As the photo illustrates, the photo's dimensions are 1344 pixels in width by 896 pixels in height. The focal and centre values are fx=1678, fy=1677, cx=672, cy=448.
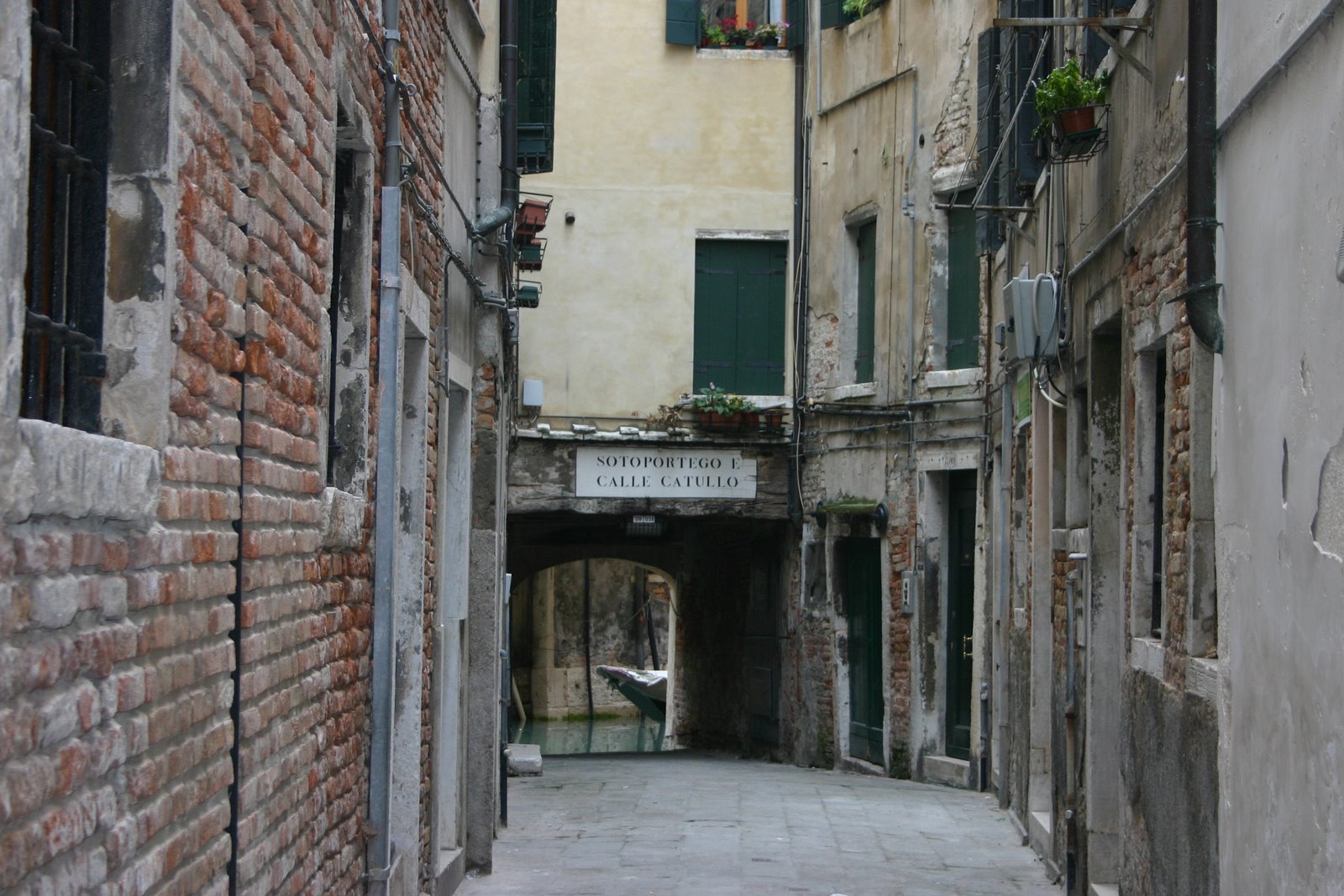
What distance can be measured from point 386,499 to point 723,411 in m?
11.5

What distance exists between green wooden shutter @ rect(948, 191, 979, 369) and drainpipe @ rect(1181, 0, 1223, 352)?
8.94m

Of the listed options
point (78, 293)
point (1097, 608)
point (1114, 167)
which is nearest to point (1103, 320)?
point (1114, 167)

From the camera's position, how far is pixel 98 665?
276cm

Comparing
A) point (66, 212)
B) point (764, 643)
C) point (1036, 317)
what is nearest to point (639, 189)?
point (764, 643)

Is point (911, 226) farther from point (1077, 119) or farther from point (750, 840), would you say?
point (1077, 119)

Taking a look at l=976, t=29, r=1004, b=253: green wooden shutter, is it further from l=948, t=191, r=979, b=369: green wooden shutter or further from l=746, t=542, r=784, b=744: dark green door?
l=746, t=542, r=784, b=744: dark green door

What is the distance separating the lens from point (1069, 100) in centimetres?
810

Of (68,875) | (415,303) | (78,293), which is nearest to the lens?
(68,875)

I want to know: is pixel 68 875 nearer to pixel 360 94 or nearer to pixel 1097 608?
pixel 360 94

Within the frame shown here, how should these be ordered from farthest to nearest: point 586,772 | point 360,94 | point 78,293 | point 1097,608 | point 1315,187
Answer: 1. point 586,772
2. point 1097,608
3. point 360,94
4. point 1315,187
5. point 78,293

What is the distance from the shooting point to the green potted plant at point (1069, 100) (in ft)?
26.5

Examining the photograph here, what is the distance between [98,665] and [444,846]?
6.22m

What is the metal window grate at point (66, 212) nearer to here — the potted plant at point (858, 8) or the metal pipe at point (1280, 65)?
the metal pipe at point (1280, 65)

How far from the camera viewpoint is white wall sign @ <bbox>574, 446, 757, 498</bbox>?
17.3 metres
